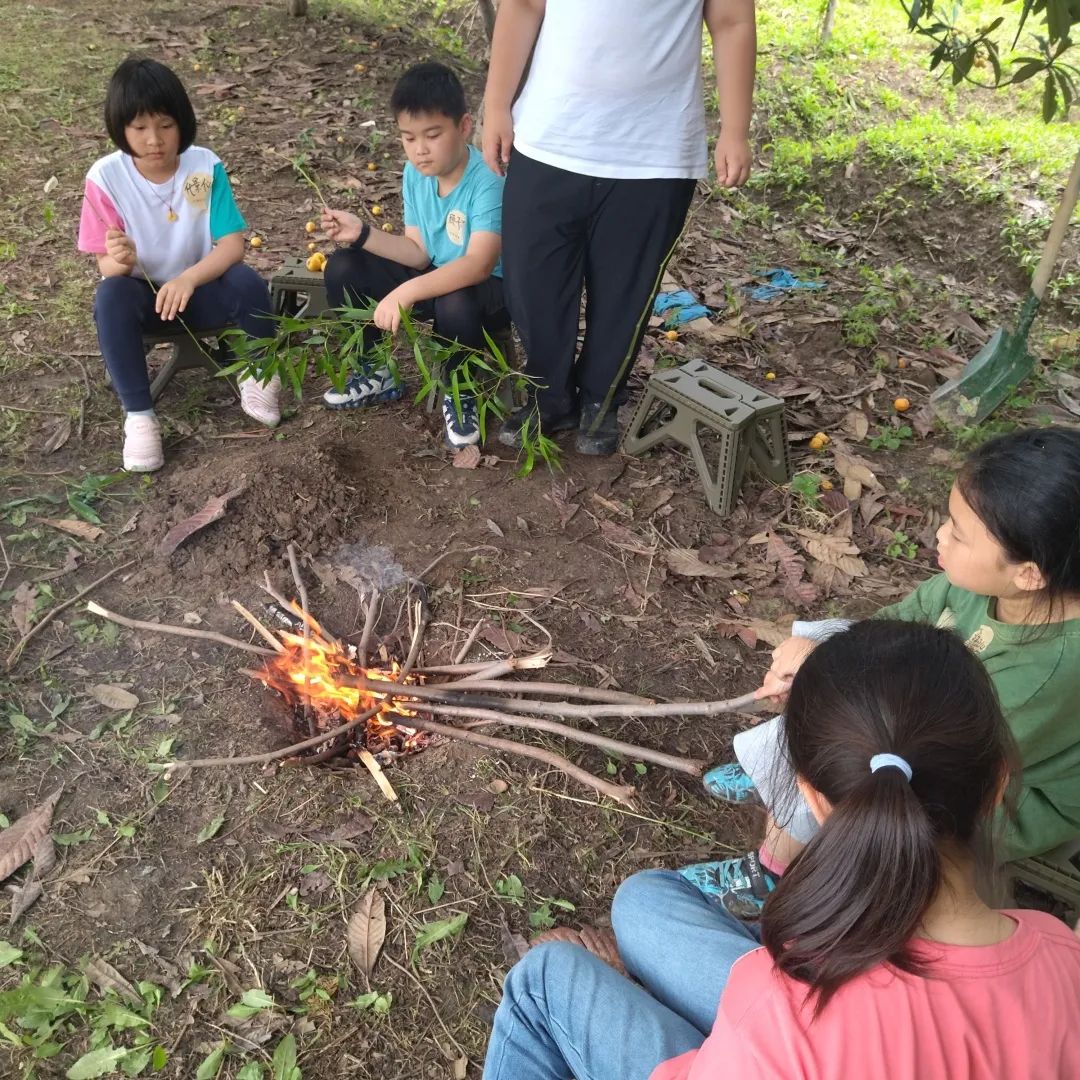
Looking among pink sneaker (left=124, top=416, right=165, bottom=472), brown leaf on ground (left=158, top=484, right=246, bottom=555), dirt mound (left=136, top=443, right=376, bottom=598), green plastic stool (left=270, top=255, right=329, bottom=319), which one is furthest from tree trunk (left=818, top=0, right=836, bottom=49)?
brown leaf on ground (left=158, top=484, right=246, bottom=555)

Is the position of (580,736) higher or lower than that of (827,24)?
lower

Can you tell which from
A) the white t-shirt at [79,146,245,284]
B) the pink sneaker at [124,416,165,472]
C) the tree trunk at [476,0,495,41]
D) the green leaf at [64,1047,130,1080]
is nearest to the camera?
the green leaf at [64,1047,130,1080]

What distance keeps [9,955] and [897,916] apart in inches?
80.0

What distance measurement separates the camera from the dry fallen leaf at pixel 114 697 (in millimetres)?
2668

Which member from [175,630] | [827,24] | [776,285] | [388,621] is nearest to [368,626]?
[388,621]

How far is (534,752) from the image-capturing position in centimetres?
255

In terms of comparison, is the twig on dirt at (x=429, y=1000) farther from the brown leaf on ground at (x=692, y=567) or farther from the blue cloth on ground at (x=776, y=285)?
the blue cloth on ground at (x=776, y=285)

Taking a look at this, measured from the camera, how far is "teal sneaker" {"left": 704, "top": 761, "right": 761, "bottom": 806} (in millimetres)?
2504

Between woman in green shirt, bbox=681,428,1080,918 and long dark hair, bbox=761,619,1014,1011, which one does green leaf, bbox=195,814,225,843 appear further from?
long dark hair, bbox=761,619,1014,1011

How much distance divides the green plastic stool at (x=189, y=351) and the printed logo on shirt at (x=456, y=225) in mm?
960

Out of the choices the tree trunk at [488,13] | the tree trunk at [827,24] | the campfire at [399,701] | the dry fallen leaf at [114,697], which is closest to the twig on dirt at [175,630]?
the campfire at [399,701]

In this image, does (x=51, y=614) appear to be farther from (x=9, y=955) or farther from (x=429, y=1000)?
(x=429, y=1000)

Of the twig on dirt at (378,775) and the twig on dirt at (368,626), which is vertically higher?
the twig on dirt at (368,626)

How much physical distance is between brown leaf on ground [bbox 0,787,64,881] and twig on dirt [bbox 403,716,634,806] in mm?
979
